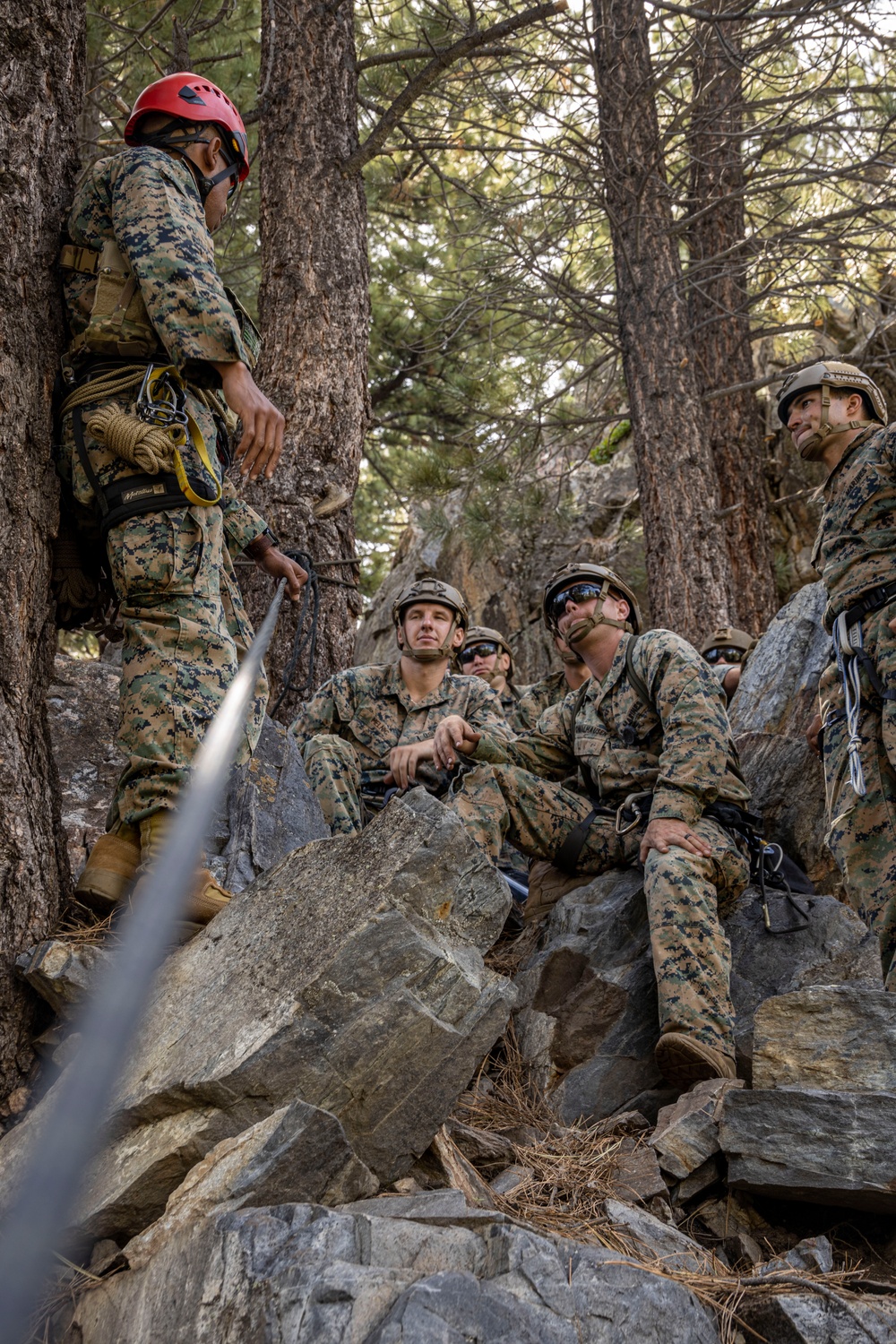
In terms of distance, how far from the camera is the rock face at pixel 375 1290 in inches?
78.5

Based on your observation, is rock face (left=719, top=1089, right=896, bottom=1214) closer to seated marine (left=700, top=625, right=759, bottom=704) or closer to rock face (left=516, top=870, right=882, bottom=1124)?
rock face (left=516, top=870, right=882, bottom=1124)

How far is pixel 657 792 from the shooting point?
462cm

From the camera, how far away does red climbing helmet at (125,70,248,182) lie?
3805 mm

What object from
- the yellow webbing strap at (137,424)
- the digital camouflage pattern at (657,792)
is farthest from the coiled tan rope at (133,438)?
the digital camouflage pattern at (657,792)

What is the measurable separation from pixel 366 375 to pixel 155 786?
4.11 m

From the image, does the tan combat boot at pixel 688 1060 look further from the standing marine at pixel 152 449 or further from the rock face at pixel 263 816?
the standing marine at pixel 152 449

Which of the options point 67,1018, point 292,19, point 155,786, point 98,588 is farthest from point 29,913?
point 292,19

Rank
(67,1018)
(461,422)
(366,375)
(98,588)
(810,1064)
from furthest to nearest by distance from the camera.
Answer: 1. (461,422)
2. (366,375)
3. (98,588)
4. (810,1064)
5. (67,1018)

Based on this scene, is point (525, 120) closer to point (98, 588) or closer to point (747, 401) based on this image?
point (747, 401)

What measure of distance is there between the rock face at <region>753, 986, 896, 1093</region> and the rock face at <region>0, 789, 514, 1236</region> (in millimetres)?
1046

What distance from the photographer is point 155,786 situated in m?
3.24

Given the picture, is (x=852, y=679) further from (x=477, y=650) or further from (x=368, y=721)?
(x=477, y=650)

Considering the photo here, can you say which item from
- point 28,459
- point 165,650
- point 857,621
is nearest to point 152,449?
point 28,459

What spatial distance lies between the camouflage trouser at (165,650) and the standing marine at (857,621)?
2352 millimetres
